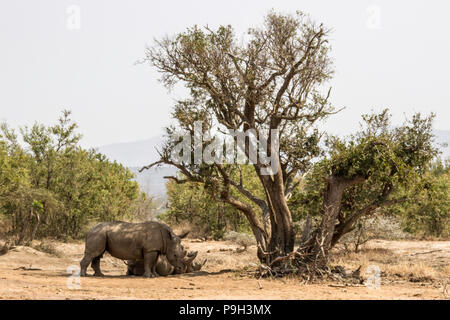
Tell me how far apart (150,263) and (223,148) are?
431 cm

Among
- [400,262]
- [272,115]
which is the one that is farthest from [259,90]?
[400,262]

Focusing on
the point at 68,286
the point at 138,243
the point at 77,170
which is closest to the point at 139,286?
the point at 68,286

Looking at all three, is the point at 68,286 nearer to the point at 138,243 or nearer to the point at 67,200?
the point at 138,243

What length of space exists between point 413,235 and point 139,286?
21.9 m

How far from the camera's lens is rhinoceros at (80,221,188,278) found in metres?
16.9

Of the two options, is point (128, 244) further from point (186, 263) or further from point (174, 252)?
point (186, 263)

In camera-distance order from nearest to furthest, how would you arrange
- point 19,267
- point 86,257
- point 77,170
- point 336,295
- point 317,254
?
point 336,295 → point 317,254 → point 86,257 → point 19,267 → point 77,170

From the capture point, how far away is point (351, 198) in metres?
17.7

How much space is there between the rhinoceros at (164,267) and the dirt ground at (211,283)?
0.45 m

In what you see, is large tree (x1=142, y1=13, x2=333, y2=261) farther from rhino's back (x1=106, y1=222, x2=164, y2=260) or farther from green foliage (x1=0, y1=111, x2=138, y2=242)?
green foliage (x1=0, y1=111, x2=138, y2=242)

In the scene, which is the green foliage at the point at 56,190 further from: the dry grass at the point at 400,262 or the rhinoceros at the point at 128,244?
the dry grass at the point at 400,262

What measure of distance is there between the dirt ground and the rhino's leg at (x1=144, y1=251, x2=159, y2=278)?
660mm

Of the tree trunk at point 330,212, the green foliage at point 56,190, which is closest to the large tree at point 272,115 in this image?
the tree trunk at point 330,212

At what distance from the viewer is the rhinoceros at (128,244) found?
16938 mm
